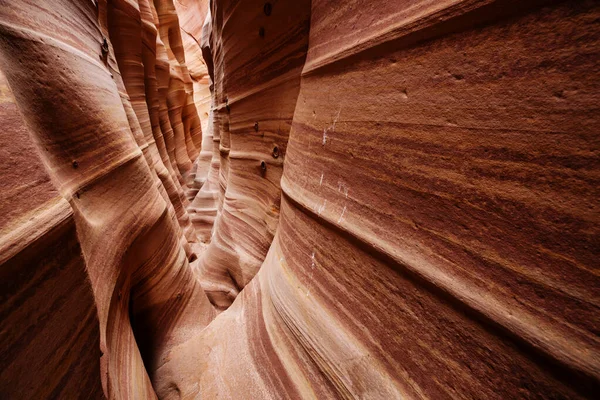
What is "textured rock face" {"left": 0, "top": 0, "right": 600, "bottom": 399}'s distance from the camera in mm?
344

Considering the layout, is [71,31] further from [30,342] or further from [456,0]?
[456,0]

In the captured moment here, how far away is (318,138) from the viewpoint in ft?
2.47

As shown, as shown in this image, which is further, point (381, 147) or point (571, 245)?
point (381, 147)

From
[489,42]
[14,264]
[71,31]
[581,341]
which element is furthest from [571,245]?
[71,31]

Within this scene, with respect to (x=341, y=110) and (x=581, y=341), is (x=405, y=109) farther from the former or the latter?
(x=581, y=341)

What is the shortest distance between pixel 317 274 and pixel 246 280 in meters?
1.05

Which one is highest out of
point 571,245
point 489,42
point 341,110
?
point 489,42

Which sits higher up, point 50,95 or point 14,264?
point 50,95

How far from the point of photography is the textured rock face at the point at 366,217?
1.13ft

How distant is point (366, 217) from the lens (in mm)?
578

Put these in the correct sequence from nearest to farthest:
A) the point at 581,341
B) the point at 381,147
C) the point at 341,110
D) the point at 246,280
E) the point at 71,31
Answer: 1. the point at 581,341
2. the point at 381,147
3. the point at 341,110
4. the point at 71,31
5. the point at 246,280

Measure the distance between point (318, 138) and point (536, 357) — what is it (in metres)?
0.65

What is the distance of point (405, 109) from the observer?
0.50m

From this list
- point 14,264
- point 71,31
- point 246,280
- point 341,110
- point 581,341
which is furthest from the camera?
point 246,280
